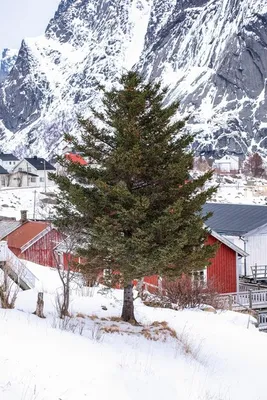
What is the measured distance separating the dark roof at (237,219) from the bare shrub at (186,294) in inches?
457

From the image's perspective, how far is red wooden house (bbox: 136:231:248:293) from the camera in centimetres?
2948

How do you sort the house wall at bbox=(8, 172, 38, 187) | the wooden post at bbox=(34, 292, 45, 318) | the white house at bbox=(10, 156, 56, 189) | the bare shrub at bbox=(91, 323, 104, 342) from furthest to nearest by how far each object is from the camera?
1. the white house at bbox=(10, 156, 56, 189)
2. the house wall at bbox=(8, 172, 38, 187)
3. the wooden post at bbox=(34, 292, 45, 318)
4. the bare shrub at bbox=(91, 323, 104, 342)

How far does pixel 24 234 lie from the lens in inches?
1543

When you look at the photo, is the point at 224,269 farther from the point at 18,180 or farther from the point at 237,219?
the point at 18,180

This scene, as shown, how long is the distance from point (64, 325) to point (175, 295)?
11338 mm

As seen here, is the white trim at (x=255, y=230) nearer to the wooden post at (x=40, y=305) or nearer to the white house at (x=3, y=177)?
the wooden post at (x=40, y=305)

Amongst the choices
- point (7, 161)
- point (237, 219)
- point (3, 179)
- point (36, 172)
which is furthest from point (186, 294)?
point (7, 161)

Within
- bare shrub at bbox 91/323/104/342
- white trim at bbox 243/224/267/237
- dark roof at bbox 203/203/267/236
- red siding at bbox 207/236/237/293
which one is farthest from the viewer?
dark roof at bbox 203/203/267/236

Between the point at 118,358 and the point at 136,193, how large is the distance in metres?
4.72

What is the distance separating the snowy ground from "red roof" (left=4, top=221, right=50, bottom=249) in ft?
67.6

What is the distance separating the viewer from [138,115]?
14.1 m

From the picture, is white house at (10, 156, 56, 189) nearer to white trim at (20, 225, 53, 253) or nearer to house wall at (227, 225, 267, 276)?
white trim at (20, 225, 53, 253)

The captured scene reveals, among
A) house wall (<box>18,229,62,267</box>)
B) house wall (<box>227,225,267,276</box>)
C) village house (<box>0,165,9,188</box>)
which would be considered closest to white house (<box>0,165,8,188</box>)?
village house (<box>0,165,9,188</box>)

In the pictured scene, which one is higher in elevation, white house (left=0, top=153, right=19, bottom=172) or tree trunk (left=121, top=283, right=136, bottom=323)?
white house (left=0, top=153, right=19, bottom=172)
